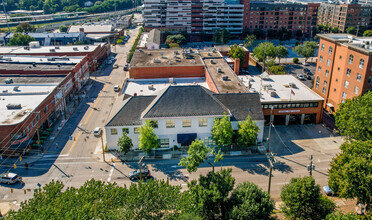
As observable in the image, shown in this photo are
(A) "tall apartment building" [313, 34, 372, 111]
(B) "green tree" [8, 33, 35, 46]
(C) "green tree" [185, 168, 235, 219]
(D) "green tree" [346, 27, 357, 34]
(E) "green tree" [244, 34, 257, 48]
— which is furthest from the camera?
(D) "green tree" [346, 27, 357, 34]

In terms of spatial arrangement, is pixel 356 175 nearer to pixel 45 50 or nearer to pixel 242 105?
pixel 242 105

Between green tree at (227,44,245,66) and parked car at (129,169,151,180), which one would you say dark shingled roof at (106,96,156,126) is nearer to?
parked car at (129,169,151,180)

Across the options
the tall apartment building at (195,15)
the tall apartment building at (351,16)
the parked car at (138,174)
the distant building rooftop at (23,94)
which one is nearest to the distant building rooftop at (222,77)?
the parked car at (138,174)

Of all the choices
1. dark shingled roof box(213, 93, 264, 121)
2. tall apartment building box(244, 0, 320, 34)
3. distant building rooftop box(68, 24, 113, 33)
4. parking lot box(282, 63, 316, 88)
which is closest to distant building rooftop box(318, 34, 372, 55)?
dark shingled roof box(213, 93, 264, 121)

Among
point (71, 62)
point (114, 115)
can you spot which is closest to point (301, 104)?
point (114, 115)

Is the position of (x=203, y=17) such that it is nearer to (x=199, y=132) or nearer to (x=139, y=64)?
(x=139, y=64)

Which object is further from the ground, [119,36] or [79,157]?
[119,36]

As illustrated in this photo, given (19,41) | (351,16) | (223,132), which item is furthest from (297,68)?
(19,41)
